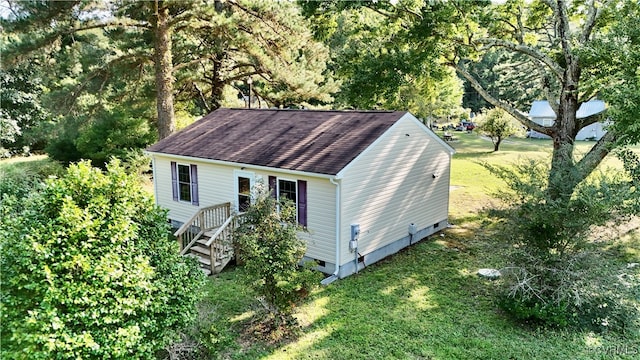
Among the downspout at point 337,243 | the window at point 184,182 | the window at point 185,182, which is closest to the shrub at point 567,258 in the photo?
the downspout at point 337,243

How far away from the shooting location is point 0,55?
13609 mm

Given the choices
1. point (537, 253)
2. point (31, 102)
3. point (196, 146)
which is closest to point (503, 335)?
point (537, 253)

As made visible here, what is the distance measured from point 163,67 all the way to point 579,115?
40.3 m

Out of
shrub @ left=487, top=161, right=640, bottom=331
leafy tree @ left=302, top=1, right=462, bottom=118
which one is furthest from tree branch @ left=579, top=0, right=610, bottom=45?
shrub @ left=487, top=161, right=640, bottom=331

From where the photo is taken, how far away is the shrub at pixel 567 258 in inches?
293

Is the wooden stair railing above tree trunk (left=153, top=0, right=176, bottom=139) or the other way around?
the other way around

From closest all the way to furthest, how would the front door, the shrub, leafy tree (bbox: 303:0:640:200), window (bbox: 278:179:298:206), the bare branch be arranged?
the shrub < leafy tree (bbox: 303:0:640:200) < window (bbox: 278:179:298:206) < the front door < the bare branch

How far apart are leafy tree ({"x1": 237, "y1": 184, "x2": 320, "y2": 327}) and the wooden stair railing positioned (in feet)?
7.62

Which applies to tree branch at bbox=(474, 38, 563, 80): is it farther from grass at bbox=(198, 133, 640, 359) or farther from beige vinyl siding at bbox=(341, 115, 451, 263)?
grass at bbox=(198, 133, 640, 359)

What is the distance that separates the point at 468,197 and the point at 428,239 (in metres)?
6.67

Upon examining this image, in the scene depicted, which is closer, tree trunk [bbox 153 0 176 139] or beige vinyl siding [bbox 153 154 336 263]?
beige vinyl siding [bbox 153 154 336 263]

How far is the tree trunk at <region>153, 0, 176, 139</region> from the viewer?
16.1 meters

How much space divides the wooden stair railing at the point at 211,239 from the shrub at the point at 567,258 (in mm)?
6210

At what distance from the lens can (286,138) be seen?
39.3 ft
